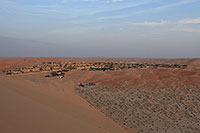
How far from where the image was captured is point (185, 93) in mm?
14586

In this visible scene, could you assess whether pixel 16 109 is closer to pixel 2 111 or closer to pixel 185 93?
pixel 2 111

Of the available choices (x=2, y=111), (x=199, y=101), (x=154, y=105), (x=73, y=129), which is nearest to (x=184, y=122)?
(x=154, y=105)

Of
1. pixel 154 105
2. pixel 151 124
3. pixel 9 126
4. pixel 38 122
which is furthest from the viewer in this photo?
pixel 154 105

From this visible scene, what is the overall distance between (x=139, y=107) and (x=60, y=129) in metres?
7.37

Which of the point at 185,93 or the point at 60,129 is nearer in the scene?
the point at 60,129

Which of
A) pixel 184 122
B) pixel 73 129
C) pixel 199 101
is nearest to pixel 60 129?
pixel 73 129

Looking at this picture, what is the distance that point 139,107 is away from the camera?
11.1 metres

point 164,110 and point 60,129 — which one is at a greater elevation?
point 60,129

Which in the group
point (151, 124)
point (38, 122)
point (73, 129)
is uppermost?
point (38, 122)

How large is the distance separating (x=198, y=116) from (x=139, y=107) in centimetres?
307

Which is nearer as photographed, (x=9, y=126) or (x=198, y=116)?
(x=9, y=126)

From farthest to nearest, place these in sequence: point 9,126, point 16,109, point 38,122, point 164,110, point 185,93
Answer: point 185,93, point 164,110, point 16,109, point 38,122, point 9,126

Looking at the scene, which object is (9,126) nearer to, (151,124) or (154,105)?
(151,124)

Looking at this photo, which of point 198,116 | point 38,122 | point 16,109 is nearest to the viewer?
point 38,122
